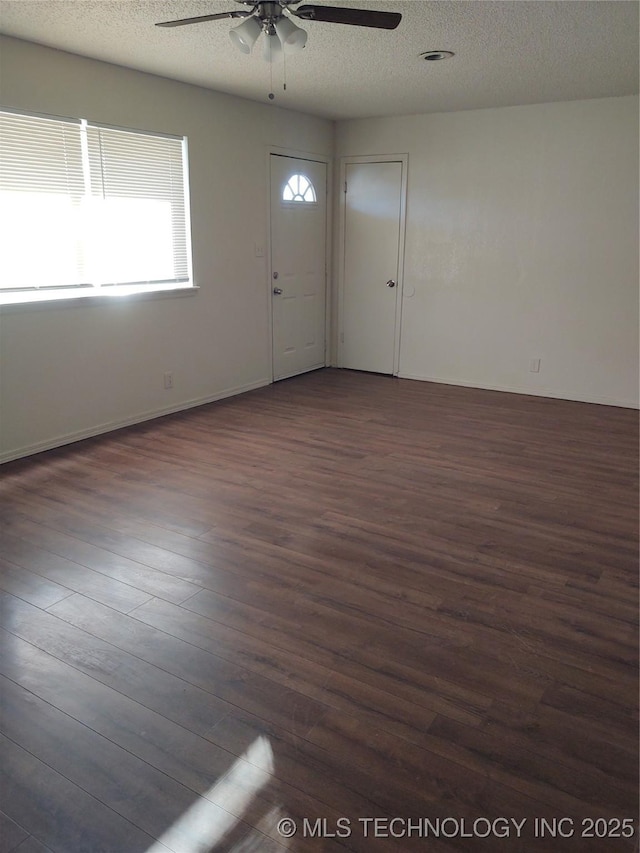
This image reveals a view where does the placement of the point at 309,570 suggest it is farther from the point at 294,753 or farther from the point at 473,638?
the point at 294,753

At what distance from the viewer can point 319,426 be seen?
16.5ft

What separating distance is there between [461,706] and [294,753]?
0.57 meters

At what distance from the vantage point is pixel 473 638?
2404 mm

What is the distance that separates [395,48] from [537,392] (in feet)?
11.2

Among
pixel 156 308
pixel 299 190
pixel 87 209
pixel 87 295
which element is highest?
pixel 299 190

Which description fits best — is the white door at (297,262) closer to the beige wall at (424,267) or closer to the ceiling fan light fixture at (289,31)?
the beige wall at (424,267)

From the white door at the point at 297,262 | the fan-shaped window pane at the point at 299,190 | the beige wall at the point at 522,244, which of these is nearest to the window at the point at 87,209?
the white door at the point at 297,262

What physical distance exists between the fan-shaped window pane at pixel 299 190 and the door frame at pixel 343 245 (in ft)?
1.42

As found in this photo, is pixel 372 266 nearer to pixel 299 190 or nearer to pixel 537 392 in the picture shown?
pixel 299 190

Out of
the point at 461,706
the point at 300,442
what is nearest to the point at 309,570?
the point at 461,706

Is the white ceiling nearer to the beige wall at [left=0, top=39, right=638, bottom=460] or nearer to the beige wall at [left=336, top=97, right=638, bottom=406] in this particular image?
the beige wall at [left=0, top=39, right=638, bottom=460]

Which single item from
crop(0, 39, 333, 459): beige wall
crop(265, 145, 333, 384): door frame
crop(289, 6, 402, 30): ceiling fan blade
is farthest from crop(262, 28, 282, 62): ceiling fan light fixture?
crop(265, 145, 333, 384): door frame

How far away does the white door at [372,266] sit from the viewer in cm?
647

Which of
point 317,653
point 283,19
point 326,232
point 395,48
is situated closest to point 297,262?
point 326,232
